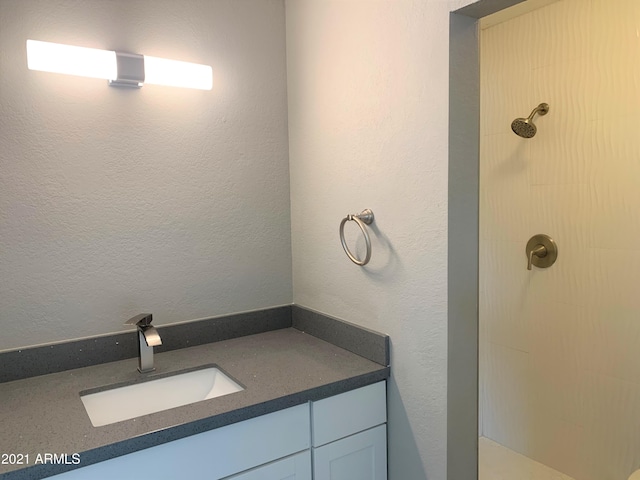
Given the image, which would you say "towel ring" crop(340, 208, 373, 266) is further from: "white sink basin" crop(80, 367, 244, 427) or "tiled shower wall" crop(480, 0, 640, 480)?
"tiled shower wall" crop(480, 0, 640, 480)

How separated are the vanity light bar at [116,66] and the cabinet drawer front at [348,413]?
1.06 meters

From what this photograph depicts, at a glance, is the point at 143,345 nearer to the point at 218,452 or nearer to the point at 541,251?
the point at 218,452

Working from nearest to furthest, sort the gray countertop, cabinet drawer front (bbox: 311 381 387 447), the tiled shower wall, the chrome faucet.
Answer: the gray countertop, cabinet drawer front (bbox: 311 381 387 447), the chrome faucet, the tiled shower wall

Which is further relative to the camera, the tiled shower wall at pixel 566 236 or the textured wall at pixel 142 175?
the tiled shower wall at pixel 566 236

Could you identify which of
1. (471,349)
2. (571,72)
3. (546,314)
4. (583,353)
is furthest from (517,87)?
(471,349)

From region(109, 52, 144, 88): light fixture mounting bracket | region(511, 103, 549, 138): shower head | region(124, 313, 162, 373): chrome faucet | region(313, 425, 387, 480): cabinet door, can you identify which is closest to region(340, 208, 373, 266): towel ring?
region(313, 425, 387, 480): cabinet door

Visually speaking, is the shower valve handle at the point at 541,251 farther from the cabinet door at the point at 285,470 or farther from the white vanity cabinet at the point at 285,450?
the cabinet door at the point at 285,470

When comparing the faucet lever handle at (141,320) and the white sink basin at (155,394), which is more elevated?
the faucet lever handle at (141,320)

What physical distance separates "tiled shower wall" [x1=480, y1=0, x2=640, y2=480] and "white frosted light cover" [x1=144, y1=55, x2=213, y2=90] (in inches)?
52.5

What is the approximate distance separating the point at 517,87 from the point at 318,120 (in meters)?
0.99

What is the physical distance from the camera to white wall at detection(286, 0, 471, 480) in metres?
1.22

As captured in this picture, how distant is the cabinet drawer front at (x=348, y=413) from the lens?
1263 millimetres

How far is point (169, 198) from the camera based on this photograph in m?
1.57

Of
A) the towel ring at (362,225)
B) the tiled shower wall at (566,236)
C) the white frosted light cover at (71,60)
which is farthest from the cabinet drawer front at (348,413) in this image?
the white frosted light cover at (71,60)
